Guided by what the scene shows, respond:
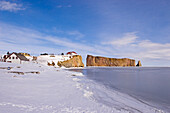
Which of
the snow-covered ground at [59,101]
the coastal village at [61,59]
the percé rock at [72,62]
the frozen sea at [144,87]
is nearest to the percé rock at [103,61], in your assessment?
the coastal village at [61,59]

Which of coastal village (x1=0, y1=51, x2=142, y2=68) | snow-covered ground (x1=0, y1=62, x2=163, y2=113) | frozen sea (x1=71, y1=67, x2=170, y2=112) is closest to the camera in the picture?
snow-covered ground (x1=0, y1=62, x2=163, y2=113)

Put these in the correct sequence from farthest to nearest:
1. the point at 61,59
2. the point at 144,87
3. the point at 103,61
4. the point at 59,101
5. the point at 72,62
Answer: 1. the point at 103,61
2. the point at 72,62
3. the point at 61,59
4. the point at 144,87
5. the point at 59,101

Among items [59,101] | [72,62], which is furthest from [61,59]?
[59,101]

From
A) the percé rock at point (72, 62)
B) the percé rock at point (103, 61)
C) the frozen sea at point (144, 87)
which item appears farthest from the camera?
the percé rock at point (103, 61)

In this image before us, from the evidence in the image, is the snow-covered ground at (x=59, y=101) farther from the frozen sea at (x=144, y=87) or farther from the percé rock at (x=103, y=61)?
the percé rock at (x=103, y=61)

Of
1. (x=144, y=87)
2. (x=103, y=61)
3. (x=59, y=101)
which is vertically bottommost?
(x=144, y=87)

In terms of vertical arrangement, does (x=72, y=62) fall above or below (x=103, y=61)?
below

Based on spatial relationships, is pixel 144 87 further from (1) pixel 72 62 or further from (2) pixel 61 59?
(1) pixel 72 62

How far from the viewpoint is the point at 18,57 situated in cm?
4428

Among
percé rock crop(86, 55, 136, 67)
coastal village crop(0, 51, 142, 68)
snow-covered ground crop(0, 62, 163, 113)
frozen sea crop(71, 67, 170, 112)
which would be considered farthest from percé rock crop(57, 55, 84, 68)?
percé rock crop(86, 55, 136, 67)

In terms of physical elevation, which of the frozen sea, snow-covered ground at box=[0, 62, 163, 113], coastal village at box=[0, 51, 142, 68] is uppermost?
coastal village at box=[0, 51, 142, 68]

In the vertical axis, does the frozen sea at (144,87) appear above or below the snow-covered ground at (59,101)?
below

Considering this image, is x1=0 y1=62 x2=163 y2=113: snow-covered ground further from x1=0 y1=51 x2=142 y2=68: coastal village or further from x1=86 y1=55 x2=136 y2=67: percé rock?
x1=86 y1=55 x2=136 y2=67: percé rock

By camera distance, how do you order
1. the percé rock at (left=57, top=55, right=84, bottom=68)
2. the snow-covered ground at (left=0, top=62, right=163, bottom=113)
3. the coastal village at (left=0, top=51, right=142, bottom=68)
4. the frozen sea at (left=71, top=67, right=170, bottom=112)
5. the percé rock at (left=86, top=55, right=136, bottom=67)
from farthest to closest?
the percé rock at (left=86, top=55, right=136, bottom=67) → the percé rock at (left=57, top=55, right=84, bottom=68) → the coastal village at (left=0, top=51, right=142, bottom=68) → the frozen sea at (left=71, top=67, right=170, bottom=112) → the snow-covered ground at (left=0, top=62, right=163, bottom=113)
